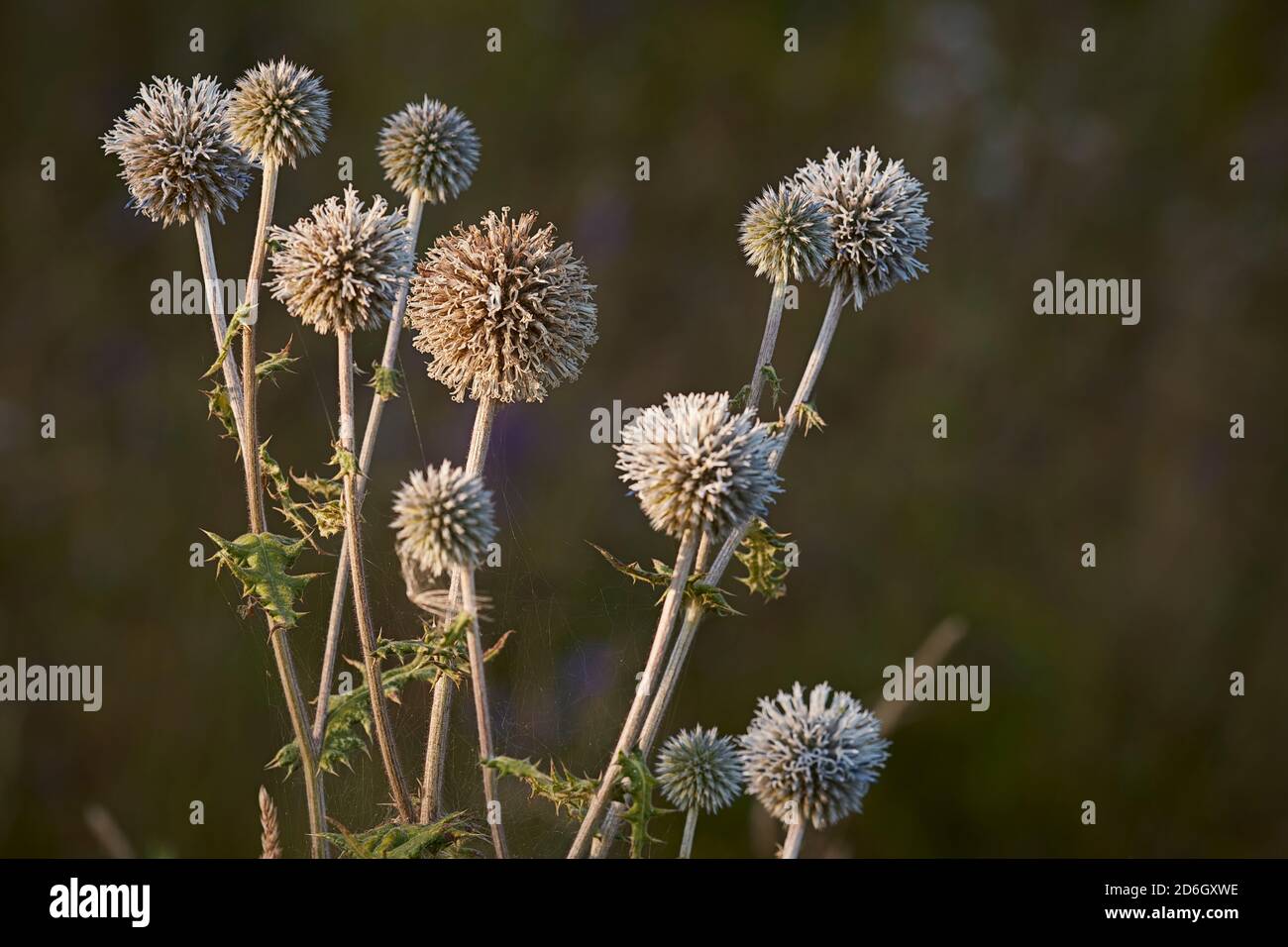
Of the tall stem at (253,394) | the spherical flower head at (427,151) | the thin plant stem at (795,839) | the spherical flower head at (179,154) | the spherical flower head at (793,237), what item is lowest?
the thin plant stem at (795,839)

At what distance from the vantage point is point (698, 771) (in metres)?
1.30

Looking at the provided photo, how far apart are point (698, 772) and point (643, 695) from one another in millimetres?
271

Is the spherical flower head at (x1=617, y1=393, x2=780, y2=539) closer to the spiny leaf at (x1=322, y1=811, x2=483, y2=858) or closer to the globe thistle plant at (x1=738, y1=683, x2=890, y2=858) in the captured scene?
the globe thistle plant at (x1=738, y1=683, x2=890, y2=858)

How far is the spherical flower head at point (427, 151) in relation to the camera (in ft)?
4.73

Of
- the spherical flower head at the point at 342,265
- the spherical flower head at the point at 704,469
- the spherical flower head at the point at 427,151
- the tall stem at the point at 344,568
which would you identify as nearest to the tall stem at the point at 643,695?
the spherical flower head at the point at 704,469

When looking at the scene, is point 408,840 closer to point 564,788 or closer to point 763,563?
point 564,788

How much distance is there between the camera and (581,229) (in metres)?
3.64

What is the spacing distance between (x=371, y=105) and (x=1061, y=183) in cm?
215

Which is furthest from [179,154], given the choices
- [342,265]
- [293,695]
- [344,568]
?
[293,695]

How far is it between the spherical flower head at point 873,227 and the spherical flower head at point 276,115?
56cm

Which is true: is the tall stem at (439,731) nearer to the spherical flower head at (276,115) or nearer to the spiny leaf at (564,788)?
the spiny leaf at (564,788)

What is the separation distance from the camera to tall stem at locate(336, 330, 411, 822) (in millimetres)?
1118

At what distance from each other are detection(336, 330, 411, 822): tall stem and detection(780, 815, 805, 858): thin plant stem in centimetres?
36

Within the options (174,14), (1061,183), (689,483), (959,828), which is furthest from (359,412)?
(1061,183)
